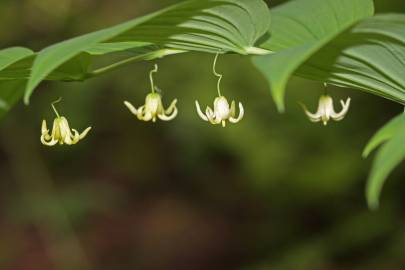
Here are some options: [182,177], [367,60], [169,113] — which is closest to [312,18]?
[367,60]

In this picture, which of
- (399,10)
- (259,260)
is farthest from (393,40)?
(259,260)

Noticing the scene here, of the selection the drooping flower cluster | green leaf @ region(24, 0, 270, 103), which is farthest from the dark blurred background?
green leaf @ region(24, 0, 270, 103)

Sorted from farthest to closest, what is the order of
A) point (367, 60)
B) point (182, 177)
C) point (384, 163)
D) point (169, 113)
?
1. point (182, 177)
2. point (169, 113)
3. point (367, 60)
4. point (384, 163)

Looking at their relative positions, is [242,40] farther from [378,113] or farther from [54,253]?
[54,253]

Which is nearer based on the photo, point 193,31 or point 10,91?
point 193,31

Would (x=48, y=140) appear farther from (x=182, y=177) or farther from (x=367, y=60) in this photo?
(x=182, y=177)

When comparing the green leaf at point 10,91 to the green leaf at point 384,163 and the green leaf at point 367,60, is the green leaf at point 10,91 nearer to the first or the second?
the green leaf at point 367,60

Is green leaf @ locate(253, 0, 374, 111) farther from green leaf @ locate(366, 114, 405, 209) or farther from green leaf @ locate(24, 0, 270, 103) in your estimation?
green leaf @ locate(366, 114, 405, 209)

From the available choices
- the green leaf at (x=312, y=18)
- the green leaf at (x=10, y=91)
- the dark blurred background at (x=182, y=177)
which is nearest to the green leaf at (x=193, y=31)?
the green leaf at (x=312, y=18)
